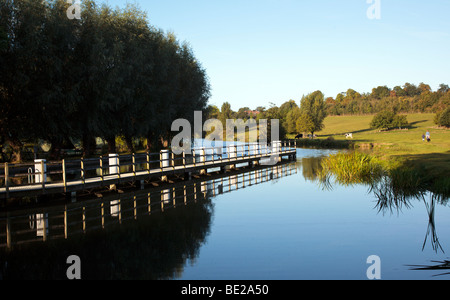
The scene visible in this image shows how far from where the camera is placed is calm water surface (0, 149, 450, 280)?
8.33 m

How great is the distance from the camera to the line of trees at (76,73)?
898 inches

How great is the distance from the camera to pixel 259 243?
1045cm

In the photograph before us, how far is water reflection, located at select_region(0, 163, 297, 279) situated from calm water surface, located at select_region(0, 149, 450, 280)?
3 cm

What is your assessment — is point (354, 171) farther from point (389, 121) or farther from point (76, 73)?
point (389, 121)

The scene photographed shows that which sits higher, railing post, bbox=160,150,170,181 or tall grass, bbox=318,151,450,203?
railing post, bbox=160,150,170,181

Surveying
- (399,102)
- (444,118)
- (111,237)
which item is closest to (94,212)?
(111,237)

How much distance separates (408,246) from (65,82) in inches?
872

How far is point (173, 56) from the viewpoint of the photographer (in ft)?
121

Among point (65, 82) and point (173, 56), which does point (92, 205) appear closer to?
point (65, 82)

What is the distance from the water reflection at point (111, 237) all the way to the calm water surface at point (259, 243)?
0.10ft

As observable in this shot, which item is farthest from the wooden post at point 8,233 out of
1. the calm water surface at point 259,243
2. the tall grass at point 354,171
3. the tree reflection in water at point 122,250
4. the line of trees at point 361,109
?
the line of trees at point 361,109

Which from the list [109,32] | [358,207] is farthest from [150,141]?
[358,207]

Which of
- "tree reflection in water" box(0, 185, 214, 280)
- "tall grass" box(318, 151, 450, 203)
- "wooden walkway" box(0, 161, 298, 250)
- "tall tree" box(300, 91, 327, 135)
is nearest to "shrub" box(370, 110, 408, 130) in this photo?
"tall tree" box(300, 91, 327, 135)

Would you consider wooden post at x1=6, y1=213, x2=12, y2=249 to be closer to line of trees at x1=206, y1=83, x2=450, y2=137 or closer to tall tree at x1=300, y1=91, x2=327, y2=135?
line of trees at x1=206, y1=83, x2=450, y2=137
